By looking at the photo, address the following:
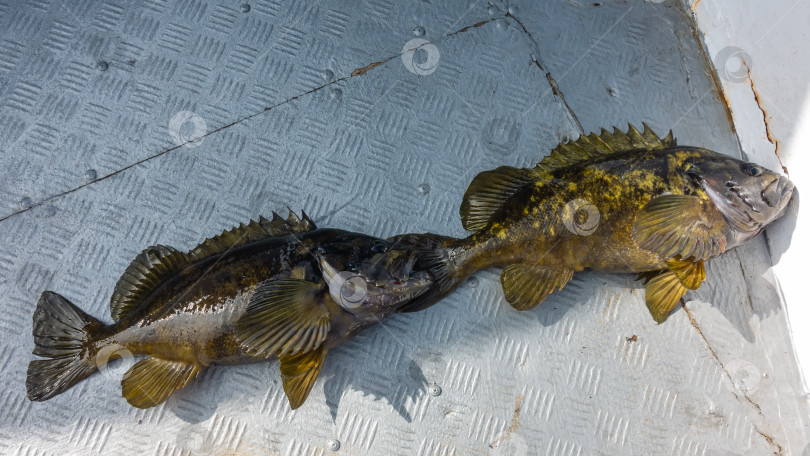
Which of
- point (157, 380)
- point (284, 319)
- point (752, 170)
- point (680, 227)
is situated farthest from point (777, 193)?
point (157, 380)

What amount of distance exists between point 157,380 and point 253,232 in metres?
0.93

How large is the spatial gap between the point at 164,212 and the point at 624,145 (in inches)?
111

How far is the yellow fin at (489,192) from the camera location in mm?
3213

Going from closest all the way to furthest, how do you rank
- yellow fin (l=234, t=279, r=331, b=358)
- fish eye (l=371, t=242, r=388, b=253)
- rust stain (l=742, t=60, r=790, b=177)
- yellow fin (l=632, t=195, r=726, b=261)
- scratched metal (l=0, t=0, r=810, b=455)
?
yellow fin (l=234, t=279, r=331, b=358) → fish eye (l=371, t=242, r=388, b=253) → yellow fin (l=632, t=195, r=726, b=261) → scratched metal (l=0, t=0, r=810, b=455) → rust stain (l=742, t=60, r=790, b=177)

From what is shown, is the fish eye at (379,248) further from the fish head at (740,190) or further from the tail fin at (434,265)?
the fish head at (740,190)

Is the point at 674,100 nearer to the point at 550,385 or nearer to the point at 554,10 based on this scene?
the point at 554,10

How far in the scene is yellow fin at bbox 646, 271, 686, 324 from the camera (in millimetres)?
3258

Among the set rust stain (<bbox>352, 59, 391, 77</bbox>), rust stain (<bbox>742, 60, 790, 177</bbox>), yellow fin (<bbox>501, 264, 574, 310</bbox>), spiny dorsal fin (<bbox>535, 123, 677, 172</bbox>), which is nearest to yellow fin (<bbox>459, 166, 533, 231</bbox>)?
spiny dorsal fin (<bbox>535, 123, 677, 172</bbox>)

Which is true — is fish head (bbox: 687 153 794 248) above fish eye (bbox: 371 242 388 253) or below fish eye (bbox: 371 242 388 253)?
above

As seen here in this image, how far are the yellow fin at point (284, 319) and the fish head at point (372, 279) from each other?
0.11m

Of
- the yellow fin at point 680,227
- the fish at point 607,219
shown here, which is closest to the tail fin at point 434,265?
the fish at point 607,219

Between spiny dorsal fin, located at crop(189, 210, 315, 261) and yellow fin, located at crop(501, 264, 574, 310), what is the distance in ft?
3.81

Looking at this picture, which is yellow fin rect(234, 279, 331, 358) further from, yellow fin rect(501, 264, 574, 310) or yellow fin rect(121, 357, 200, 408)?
yellow fin rect(501, 264, 574, 310)

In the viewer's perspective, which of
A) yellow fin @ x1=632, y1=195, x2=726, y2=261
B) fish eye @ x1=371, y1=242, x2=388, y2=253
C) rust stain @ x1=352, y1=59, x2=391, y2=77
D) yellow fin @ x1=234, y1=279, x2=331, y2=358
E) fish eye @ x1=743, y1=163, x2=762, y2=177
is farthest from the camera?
rust stain @ x1=352, y1=59, x2=391, y2=77
